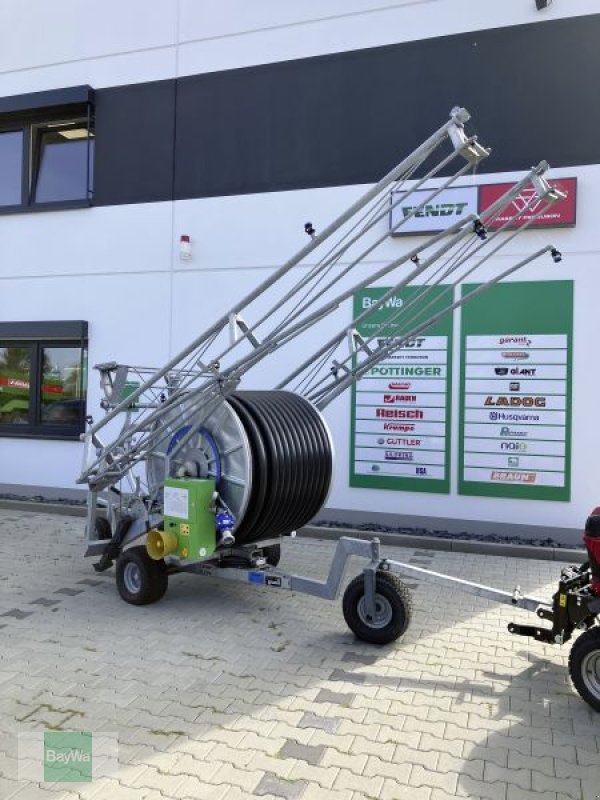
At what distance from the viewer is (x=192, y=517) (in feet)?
16.6

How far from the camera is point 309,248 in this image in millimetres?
4191

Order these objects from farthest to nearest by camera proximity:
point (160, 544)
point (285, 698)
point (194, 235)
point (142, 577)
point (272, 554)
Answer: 1. point (194, 235)
2. point (272, 554)
3. point (142, 577)
4. point (160, 544)
5. point (285, 698)

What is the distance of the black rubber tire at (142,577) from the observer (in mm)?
5441

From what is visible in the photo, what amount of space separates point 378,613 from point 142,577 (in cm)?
192

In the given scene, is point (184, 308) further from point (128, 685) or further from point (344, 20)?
point (128, 685)

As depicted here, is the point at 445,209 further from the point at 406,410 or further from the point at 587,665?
the point at 587,665

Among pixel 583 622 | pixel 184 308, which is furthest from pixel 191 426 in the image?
pixel 184 308

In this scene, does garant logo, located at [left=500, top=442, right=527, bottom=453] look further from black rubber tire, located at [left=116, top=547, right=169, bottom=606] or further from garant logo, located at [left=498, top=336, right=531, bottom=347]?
black rubber tire, located at [left=116, top=547, right=169, bottom=606]

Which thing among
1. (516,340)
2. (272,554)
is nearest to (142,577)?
(272,554)

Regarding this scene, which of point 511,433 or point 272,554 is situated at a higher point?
point 511,433

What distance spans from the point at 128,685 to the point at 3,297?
7945mm

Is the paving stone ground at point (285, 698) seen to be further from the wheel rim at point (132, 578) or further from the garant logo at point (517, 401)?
the garant logo at point (517, 401)

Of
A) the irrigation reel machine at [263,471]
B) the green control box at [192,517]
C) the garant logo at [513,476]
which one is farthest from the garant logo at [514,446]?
the green control box at [192,517]

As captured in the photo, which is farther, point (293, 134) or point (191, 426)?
point (293, 134)
